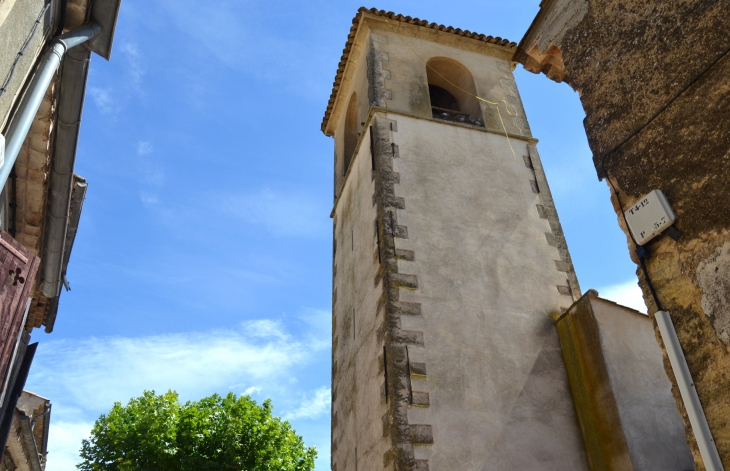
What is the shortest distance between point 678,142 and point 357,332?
5506 mm

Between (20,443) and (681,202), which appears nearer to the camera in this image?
(681,202)

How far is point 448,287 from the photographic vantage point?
24.5 ft

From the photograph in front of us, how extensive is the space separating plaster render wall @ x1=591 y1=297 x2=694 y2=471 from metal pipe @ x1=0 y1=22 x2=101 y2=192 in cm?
619

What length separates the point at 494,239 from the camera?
827cm

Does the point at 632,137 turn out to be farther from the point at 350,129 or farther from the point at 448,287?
the point at 350,129

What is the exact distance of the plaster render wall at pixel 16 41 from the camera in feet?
10.1

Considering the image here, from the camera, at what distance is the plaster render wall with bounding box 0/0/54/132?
3.07 m

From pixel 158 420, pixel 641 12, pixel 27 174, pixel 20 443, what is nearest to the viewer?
pixel 641 12

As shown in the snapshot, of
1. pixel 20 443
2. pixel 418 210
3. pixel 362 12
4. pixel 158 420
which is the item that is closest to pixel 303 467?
pixel 158 420

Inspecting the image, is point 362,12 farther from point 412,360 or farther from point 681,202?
point 681,202

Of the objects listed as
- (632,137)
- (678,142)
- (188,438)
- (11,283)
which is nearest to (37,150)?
(11,283)

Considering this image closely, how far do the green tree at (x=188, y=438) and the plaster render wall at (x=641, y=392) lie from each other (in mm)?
10356

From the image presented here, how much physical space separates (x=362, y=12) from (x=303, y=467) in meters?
11.8

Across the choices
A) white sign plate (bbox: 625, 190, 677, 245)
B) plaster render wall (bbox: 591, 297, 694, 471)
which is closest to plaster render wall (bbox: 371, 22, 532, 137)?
plaster render wall (bbox: 591, 297, 694, 471)
